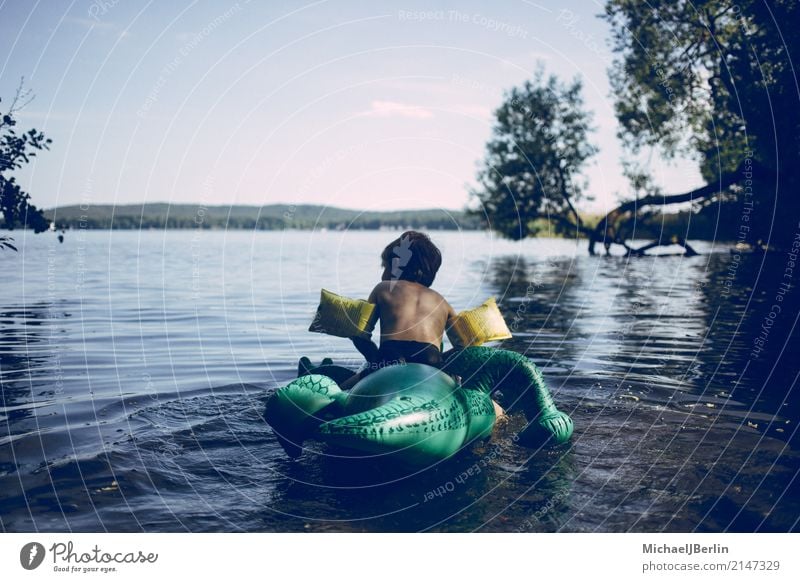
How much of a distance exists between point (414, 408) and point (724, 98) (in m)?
29.5

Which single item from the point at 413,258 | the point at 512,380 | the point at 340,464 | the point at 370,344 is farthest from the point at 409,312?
the point at 340,464

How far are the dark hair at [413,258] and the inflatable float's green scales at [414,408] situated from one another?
0.97 m

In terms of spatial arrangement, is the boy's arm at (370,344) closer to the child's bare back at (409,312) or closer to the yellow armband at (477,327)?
the child's bare back at (409,312)

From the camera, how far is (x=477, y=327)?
8.16 m

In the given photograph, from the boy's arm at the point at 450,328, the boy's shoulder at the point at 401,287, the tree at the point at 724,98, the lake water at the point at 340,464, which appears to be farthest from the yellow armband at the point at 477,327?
the tree at the point at 724,98

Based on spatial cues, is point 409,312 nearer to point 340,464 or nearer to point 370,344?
point 370,344

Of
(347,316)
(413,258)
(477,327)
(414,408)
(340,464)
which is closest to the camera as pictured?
(414,408)

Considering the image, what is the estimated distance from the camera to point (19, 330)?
1520cm

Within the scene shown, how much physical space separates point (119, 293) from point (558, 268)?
25.3 metres

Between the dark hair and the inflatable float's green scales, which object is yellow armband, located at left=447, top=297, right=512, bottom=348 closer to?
the inflatable float's green scales

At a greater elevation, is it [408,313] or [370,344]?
[408,313]

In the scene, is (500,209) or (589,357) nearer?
(589,357)

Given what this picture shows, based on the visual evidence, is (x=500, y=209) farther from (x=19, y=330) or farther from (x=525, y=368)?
(x=525, y=368)
